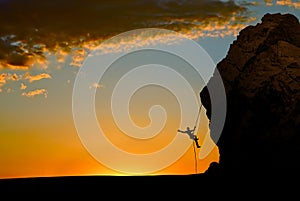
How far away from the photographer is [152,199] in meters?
12.8

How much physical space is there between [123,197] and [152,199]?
→ 996 millimetres

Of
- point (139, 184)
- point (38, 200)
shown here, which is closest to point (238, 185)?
point (139, 184)

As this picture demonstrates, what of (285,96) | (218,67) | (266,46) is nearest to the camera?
(285,96)

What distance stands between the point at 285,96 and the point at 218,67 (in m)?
8.51

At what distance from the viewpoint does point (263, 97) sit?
3662 centimetres

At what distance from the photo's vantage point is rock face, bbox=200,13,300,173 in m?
35.4

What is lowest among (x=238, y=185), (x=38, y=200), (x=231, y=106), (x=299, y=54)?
(x=238, y=185)

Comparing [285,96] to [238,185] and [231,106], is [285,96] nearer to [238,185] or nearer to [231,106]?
[231,106]

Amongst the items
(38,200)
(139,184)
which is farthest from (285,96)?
(38,200)

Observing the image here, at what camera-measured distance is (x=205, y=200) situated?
12.9 meters

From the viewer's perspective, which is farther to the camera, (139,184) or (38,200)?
(139,184)

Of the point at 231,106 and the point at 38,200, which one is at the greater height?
the point at 231,106

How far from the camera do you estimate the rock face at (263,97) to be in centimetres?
3538

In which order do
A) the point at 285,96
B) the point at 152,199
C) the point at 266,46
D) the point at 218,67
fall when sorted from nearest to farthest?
the point at 152,199 → the point at 285,96 → the point at 266,46 → the point at 218,67
